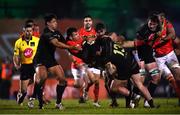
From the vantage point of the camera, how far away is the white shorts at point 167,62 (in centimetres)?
1819

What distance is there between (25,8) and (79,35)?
9.37 metres

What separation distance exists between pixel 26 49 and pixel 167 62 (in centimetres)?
471

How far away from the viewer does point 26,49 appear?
20344 mm

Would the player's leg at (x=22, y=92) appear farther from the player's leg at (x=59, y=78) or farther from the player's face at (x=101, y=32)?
the player's leg at (x=59, y=78)

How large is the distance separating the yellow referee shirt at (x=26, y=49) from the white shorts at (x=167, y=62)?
4188 millimetres

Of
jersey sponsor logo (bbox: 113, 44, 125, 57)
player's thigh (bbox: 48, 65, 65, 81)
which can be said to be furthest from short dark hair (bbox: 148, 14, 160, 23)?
player's thigh (bbox: 48, 65, 65, 81)

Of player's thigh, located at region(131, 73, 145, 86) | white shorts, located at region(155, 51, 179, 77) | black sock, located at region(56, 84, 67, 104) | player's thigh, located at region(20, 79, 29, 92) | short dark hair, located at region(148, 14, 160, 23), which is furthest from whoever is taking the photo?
player's thigh, located at region(20, 79, 29, 92)

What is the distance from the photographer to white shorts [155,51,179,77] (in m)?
18.2

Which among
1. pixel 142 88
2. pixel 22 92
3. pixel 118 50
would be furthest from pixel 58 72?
pixel 22 92

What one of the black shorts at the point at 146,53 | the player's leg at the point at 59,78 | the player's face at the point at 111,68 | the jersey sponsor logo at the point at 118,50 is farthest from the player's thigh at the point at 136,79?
the player's leg at the point at 59,78

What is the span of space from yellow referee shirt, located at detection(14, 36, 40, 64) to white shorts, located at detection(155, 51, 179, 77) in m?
4.19

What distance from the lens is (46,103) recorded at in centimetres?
2105

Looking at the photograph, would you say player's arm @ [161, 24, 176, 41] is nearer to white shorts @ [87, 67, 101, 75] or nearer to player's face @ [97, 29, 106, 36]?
player's face @ [97, 29, 106, 36]

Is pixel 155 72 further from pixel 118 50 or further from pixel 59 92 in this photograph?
pixel 59 92
